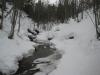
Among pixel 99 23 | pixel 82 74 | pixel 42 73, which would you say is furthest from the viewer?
pixel 99 23

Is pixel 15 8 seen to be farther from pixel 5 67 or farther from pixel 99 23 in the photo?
pixel 99 23

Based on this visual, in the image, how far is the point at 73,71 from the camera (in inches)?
377

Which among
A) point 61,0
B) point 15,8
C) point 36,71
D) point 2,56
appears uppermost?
point 61,0

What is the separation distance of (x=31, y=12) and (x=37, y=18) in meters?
4.90

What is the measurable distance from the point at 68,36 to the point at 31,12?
2114cm

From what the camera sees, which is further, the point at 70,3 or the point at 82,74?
the point at 70,3

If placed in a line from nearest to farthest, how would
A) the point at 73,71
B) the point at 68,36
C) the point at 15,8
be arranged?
the point at 73,71
the point at 15,8
the point at 68,36

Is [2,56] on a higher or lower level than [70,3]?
lower

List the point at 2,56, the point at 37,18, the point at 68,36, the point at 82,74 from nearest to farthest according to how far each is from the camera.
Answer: the point at 82,74 → the point at 2,56 → the point at 68,36 → the point at 37,18

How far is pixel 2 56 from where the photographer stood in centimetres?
1179

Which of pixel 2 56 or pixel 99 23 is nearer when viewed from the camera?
pixel 2 56

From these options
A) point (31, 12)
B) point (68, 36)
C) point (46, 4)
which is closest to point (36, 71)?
point (68, 36)

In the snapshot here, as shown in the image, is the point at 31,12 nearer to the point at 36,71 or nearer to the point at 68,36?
the point at 68,36

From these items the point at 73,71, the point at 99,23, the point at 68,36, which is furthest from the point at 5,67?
the point at 68,36
